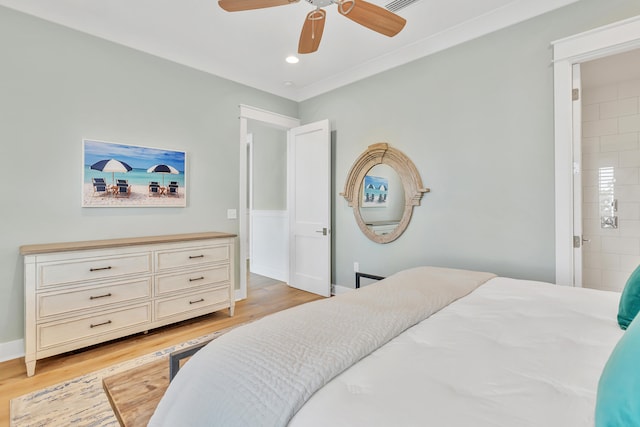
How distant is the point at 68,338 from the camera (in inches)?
88.1

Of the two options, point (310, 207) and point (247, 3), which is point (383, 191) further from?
point (247, 3)

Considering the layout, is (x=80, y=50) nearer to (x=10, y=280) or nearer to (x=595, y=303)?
(x=10, y=280)

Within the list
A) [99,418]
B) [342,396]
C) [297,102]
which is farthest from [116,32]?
[342,396]

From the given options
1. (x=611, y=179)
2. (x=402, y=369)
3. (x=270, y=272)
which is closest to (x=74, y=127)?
(x=402, y=369)

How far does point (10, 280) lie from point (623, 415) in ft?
11.1

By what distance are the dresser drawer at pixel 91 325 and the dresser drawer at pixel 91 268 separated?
0.97 ft

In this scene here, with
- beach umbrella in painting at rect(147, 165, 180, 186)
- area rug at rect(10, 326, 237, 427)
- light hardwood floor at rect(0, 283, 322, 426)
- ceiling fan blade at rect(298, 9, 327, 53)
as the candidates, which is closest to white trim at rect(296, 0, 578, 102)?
ceiling fan blade at rect(298, 9, 327, 53)

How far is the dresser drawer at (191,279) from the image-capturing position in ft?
8.89

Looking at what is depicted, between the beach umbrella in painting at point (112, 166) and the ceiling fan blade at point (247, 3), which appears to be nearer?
the ceiling fan blade at point (247, 3)

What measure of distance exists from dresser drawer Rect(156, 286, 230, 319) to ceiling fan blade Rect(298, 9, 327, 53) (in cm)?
235

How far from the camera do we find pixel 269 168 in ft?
16.9

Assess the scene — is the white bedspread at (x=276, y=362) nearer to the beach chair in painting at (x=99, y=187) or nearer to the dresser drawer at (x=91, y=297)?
the dresser drawer at (x=91, y=297)

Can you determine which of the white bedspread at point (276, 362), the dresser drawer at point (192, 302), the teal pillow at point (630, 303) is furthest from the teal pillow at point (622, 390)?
the dresser drawer at point (192, 302)

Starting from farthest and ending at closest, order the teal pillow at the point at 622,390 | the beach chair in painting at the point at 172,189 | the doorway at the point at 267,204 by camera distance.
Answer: the doorway at the point at 267,204, the beach chair in painting at the point at 172,189, the teal pillow at the point at 622,390
